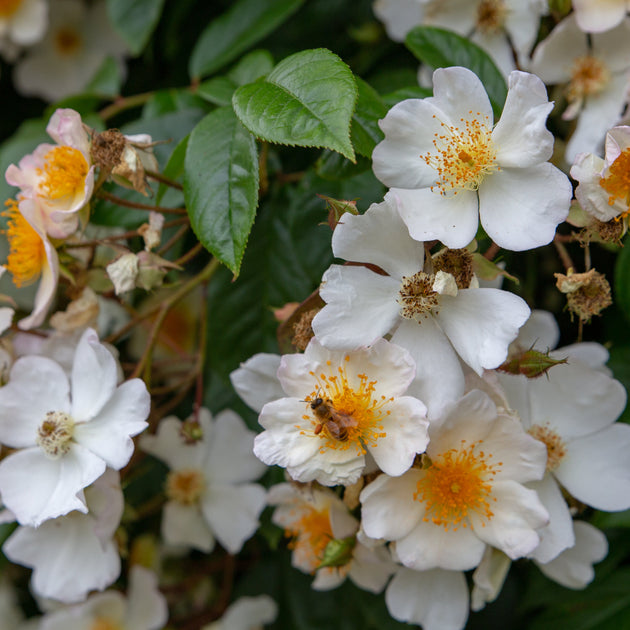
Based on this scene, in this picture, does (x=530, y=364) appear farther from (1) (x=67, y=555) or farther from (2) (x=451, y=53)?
(1) (x=67, y=555)

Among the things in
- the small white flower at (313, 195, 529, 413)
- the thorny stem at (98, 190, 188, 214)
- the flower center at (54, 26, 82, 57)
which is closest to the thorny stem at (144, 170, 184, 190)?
the thorny stem at (98, 190, 188, 214)

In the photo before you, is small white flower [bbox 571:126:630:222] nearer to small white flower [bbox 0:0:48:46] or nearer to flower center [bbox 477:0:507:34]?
flower center [bbox 477:0:507:34]

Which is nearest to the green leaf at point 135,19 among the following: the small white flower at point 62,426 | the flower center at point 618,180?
the small white flower at point 62,426

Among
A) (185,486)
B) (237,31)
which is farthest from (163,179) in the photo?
(185,486)

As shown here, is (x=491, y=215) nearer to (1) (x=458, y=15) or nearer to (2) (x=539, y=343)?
(2) (x=539, y=343)

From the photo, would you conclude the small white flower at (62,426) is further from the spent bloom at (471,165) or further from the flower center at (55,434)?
the spent bloom at (471,165)
